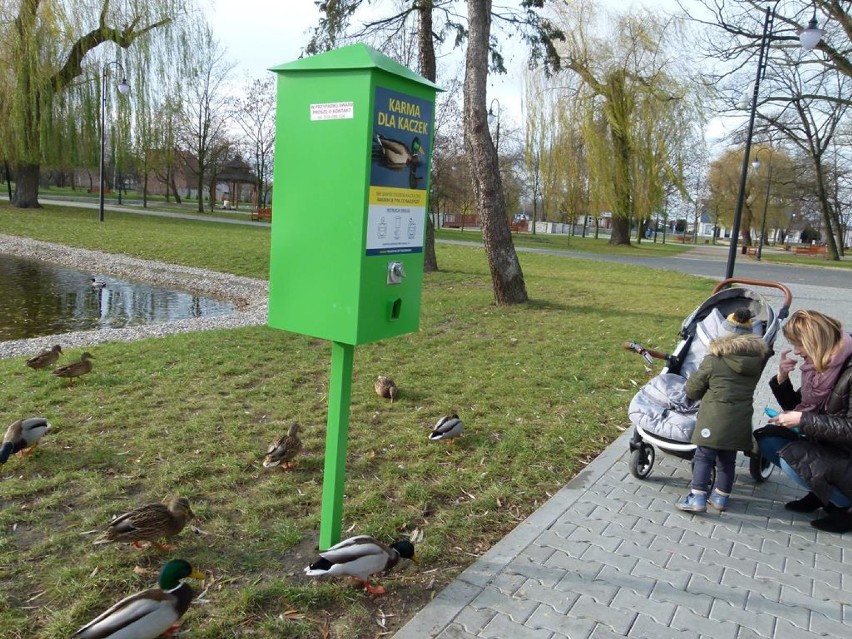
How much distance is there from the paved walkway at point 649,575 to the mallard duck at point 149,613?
1.01 meters

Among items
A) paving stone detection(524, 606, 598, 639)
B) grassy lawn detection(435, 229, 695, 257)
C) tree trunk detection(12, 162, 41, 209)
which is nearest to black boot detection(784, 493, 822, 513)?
paving stone detection(524, 606, 598, 639)

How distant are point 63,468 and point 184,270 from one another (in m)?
12.2

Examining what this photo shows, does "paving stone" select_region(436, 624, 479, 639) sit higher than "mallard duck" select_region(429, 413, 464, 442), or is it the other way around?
"mallard duck" select_region(429, 413, 464, 442)

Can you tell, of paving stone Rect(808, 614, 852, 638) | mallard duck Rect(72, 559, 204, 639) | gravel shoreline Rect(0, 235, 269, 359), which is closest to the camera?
mallard duck Rect(72, 559, 204, 639)

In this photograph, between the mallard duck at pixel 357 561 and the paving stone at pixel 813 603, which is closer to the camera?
the mallard duck at pixel 357 561

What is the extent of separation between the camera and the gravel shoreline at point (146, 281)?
8523mm

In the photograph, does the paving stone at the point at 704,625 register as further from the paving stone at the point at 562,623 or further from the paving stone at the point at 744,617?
the paving stone at the point at 562,623

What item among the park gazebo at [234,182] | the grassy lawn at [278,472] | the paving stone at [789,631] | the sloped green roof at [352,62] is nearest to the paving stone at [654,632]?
the paving stone at [789,631]

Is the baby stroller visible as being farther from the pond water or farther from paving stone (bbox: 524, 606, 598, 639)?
the pond water

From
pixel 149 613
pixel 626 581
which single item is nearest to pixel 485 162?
pixel 626 581

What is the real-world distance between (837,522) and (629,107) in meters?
30.6

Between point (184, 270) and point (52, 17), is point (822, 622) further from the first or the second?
point (52, 17)

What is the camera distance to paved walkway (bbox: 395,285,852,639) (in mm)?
3113

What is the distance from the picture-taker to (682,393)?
16.2 feet
